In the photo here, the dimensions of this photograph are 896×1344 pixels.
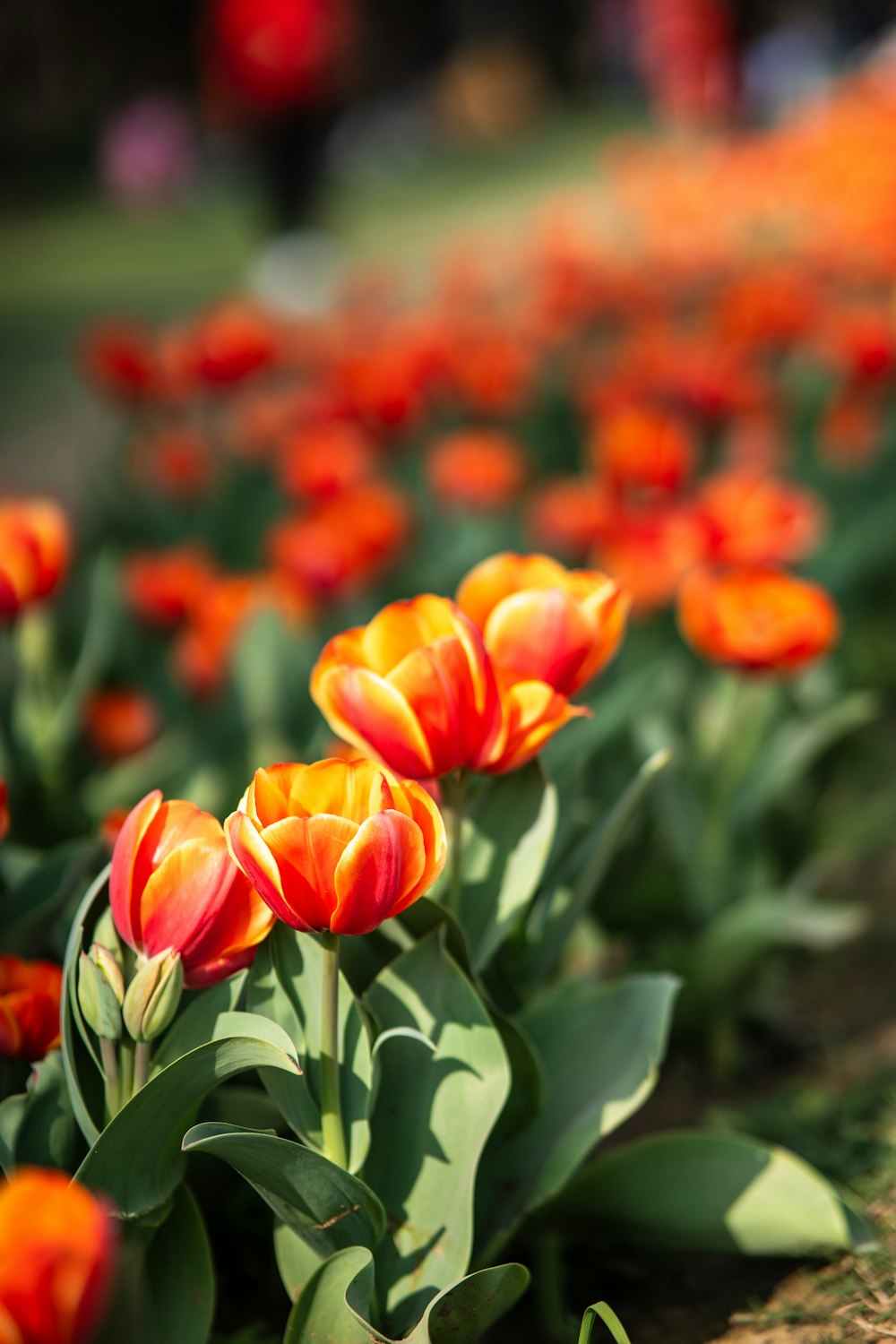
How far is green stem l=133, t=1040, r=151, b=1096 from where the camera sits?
103 cm

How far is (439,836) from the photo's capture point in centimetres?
99

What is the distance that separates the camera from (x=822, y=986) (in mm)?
2045

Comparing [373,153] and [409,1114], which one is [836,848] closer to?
[409,1114]

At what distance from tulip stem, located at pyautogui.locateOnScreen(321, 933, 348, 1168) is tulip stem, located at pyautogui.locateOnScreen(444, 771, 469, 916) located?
161mm

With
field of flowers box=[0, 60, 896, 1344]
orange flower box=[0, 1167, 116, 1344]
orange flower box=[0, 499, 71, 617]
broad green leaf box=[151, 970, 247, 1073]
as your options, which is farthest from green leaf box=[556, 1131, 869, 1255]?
orange flower box=[0, 499, 71, 617]

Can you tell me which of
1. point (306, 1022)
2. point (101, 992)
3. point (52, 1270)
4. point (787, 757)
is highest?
point (52, 1270)

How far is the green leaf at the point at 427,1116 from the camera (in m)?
1.11

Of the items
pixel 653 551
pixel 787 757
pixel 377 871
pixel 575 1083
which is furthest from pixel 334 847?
pixel 653 551

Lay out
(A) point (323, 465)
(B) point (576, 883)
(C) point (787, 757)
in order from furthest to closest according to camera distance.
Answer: (A) point (323, 465)
(C) point (787, 757)
(B) point (576, 883)

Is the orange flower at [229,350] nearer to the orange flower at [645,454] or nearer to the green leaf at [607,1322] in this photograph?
the orange flower at [645,454]

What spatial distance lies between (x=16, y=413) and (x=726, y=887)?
478 centimetres

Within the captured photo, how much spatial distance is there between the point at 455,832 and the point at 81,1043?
339 millimetres

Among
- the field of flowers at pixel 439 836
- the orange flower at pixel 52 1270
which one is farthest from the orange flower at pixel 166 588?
the orange flower at pixel 52 1270

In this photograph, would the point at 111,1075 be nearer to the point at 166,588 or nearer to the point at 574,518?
the point at 166,588
